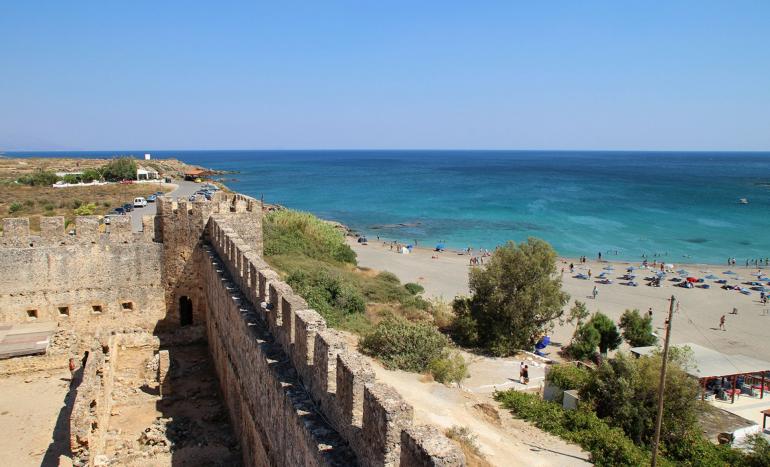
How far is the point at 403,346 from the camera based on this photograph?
1323 centimetres

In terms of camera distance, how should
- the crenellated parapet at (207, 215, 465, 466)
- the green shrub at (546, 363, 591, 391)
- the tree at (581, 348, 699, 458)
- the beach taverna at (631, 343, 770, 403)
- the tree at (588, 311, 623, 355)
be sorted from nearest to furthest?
1. the crenellated parapet at (207, 215, 465, 466)
2. the tree at (581, 348, 699, 458)
3. the green shrub at (546, 363, 591, 391)
4. the beach taverna at (631, 343, 770, 403)
5. the tree at (588, 311, 623, 355)

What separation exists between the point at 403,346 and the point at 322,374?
335 inches

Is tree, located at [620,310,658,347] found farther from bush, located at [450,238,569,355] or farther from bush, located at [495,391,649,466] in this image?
bush, located at [495,391,649,466]

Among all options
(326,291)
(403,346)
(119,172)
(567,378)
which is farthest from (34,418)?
(119,172)

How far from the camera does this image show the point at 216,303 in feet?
34.8

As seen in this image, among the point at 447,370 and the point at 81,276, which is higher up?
the point at 81,276

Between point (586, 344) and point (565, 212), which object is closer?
point (586, 344)

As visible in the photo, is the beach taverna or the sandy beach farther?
the sandy beach

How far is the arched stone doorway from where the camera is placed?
41.4 feet

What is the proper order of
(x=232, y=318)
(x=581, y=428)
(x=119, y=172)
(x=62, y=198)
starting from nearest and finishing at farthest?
(x=232, y=318) < (x=581, y=428) < (x=62, y=198) < (x=119, y=172)

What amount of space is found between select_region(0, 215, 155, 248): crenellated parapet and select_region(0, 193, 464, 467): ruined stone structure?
23mm

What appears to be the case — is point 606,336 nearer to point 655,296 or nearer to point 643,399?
point 643,399

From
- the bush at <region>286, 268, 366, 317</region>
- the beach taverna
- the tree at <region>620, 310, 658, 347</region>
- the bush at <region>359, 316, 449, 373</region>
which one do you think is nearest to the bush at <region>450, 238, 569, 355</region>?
the tree at <region>620, 310, 658, 347</region>

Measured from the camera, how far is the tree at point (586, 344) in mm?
18141
